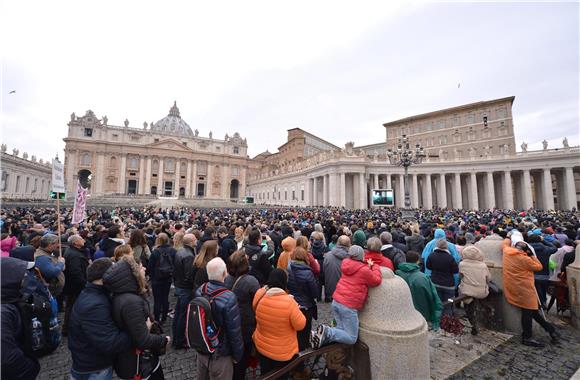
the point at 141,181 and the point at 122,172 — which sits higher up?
the point at 122,172

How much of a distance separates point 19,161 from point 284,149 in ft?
170

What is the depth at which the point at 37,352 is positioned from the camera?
7.52 feet

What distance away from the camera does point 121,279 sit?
2.27 metres

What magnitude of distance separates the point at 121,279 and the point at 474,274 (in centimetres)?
496

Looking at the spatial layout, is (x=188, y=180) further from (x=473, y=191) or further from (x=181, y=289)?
(x=181, y=289)

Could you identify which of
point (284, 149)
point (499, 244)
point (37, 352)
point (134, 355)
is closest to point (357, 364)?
point (134, 355)

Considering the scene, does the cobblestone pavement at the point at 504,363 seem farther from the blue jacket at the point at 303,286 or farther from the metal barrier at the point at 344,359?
the blue jacket at the point at 303,286

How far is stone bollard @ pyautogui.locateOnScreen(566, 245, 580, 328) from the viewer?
14.9ft

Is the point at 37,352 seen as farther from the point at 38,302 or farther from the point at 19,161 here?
the point at 19,161

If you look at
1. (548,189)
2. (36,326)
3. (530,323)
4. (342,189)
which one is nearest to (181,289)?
(36,326)

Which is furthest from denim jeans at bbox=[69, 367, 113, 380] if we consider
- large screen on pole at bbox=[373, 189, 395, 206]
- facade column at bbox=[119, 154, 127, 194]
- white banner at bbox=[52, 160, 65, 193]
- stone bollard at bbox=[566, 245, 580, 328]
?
facade column at bbox=[119, 154, 127, 194]

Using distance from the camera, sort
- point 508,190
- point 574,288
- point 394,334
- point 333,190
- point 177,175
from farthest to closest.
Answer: point 177,175 → point 333,190 → point 508,190 → point 574,288 → point 394,334

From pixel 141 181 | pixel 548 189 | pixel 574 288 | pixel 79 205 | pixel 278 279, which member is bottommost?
pixel 574 288

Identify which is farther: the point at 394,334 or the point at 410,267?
the point at 410,267
